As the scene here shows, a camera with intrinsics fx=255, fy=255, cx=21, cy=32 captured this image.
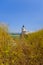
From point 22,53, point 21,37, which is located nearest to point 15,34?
point 21,37

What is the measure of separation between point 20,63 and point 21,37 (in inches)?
78.0

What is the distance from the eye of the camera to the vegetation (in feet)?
55.6

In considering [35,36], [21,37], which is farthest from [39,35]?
[21,37]

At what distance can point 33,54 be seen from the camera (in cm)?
1823

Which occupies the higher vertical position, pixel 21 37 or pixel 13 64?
pixel 21 37

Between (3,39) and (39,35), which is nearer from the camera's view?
(3,39)

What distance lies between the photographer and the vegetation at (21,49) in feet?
55.6

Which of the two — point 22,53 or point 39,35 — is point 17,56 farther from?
point 39,35

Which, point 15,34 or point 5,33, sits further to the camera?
point 15,34

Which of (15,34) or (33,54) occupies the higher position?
(15,34)

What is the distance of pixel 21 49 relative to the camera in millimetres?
17672

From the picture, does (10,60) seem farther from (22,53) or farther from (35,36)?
(35,36)

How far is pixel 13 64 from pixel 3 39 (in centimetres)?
182

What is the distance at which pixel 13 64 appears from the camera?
1712 centimetres
